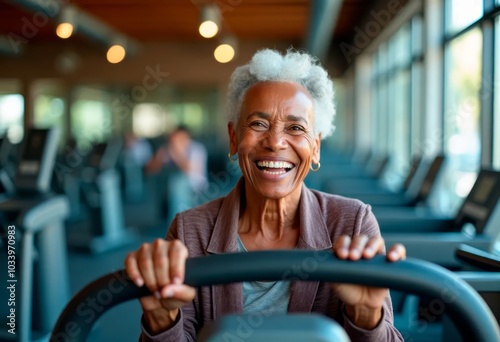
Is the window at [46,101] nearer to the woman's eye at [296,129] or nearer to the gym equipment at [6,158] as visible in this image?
the gym equipment at [6,158]

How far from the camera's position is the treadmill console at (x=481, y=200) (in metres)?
2.66

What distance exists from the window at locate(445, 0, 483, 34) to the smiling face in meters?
3.32

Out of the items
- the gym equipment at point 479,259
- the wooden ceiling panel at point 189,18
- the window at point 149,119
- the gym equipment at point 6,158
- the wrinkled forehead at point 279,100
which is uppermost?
the wooden ceiling panel at point 189,18

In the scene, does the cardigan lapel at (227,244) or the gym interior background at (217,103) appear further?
the gym interior background at (217,103)

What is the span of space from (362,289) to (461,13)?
4.62 m

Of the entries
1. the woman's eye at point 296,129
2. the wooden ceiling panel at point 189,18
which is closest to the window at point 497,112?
the woman's eye at point 296,129

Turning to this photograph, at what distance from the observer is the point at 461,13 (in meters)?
4.95

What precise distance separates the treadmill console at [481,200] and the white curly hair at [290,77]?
A: 1.42m

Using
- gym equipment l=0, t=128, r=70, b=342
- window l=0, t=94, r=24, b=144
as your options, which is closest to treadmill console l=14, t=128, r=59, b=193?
gym equipment l=0, t=128, r=70, b=342

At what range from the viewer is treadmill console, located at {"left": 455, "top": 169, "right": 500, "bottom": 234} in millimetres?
2658

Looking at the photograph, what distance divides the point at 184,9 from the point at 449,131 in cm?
512

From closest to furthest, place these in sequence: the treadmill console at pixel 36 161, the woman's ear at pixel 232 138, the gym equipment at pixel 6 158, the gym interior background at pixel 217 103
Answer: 1. the woman's ear at pixel 232 138
2. the treadmill console at pixel 36 161
3. the gym interior background at pixel 217 103
4. the gym equipment at pixel 6 158

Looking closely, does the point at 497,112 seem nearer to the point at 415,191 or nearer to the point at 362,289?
the point at 415,191

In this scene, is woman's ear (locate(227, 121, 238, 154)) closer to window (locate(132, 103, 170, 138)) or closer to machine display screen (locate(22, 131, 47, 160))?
machine display screen (locate(22, 131, 47, 160))
